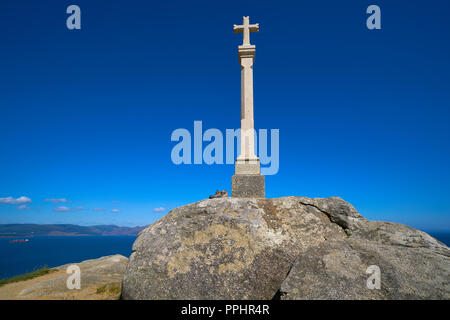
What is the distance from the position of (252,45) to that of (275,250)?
25.9 feet

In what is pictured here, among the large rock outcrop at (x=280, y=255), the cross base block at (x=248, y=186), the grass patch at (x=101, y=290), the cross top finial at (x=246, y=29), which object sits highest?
the cross top finial at (x=246, y=29)

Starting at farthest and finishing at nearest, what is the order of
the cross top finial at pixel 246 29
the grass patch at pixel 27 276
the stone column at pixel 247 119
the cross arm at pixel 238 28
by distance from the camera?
the cross arm at pixel 238 28 < the cross top finial at pixel 246 29 < the grass patch at pixel 27 276 < the stone column at pixel 247 119

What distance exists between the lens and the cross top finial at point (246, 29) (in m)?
9.64

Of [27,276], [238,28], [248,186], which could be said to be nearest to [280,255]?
[248,186]

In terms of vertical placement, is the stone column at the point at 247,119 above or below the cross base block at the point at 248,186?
above

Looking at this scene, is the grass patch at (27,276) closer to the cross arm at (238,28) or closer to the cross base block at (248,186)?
the cross base block at (248,186)

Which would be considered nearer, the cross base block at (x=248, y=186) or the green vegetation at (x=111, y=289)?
the green vegetation at (x=111, y=289)

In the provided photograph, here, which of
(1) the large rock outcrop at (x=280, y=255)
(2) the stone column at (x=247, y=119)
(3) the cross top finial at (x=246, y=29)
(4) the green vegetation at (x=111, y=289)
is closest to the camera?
(1) the large rock outcrop at (x=280, y=255)

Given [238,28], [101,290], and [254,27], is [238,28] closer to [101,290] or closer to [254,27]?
[254,27]

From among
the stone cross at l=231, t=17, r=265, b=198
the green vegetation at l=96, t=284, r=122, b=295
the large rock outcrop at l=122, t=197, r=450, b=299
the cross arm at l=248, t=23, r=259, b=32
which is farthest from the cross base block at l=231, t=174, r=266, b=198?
the cross arm at l=248, t=23, r=259, b=32

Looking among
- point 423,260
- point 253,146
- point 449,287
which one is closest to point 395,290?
point 449,287

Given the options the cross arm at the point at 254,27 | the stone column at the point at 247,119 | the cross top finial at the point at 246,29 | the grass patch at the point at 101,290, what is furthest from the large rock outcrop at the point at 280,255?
the cross arm at the point at 254,27
